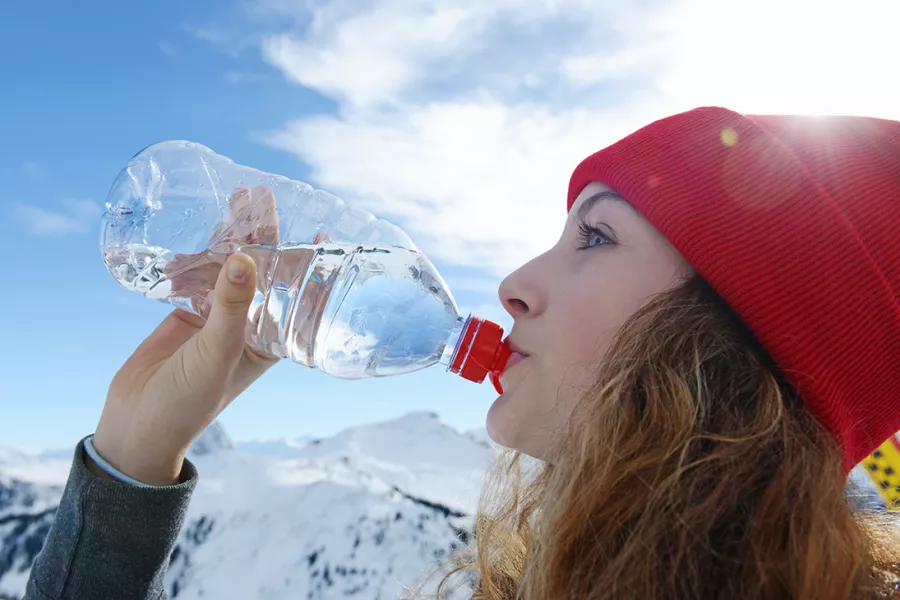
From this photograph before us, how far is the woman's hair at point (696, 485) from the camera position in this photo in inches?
43.8

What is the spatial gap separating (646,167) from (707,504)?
74cm

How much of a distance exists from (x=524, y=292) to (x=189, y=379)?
96 cm

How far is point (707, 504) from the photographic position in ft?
3.74

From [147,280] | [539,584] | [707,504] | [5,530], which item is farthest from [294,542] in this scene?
[707,504]

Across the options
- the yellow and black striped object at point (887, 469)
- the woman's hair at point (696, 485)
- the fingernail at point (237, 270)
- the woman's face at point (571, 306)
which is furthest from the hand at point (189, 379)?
the yellow and black striped object at point (887, 469)

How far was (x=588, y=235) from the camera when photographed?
1.52 meters

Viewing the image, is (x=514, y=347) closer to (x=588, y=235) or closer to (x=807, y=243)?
(x=588, y=235)

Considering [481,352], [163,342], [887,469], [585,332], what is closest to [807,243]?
[585,332]

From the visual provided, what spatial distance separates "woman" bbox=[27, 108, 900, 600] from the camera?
3.79 feet

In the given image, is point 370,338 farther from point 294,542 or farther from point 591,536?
point 294,542

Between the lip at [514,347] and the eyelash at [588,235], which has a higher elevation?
the eyelash at [588,235]

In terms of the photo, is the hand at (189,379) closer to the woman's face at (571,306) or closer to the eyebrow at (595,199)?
the woman's face at (571,306)

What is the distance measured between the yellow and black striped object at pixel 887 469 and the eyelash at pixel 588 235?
1091 millimetres

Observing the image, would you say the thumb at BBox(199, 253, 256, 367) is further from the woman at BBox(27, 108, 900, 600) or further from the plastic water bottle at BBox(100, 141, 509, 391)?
the plastic water bottle at BBox(100, 141, 509, 391)
